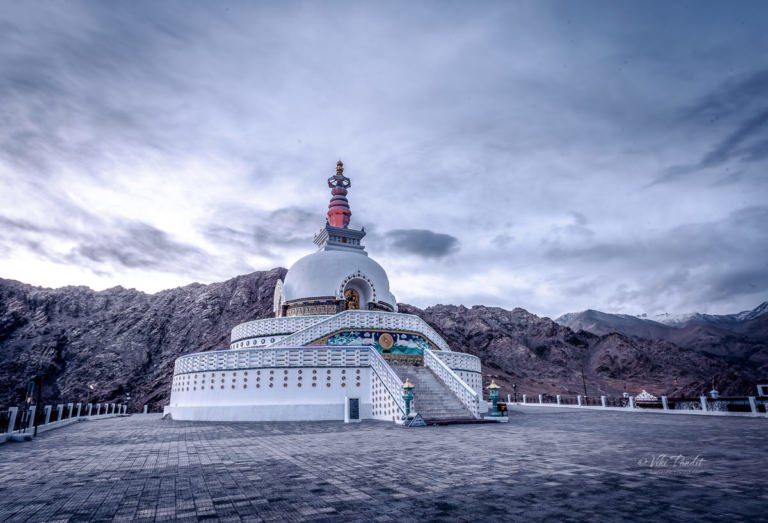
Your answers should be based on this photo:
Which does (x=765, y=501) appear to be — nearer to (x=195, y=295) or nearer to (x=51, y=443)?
(x=51, y=443)

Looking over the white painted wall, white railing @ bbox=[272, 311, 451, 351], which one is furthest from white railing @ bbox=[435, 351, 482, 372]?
the white painted wall

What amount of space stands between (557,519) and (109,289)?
Result: 107628 millimetres

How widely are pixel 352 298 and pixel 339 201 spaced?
40.9ft

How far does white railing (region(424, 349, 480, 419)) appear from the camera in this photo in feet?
62.5

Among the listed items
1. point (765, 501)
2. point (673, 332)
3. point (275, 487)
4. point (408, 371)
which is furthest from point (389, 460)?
point (673, 332)

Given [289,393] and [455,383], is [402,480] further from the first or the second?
[289,393]

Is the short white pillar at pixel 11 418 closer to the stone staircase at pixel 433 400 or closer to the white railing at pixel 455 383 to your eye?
the stone staircase at pixel 433 400

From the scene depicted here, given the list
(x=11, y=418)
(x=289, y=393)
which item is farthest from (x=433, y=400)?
(x=11, y=418)

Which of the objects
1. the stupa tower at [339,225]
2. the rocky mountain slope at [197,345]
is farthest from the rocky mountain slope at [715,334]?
the stupa tower at [339,225]

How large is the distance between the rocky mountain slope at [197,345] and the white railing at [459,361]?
115ft

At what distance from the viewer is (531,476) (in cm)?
704

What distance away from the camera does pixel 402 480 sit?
692 cm

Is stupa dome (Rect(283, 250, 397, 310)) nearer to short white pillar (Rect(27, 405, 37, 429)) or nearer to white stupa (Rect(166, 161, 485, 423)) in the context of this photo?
white stupa (Rect(166, 161, 485, 423))

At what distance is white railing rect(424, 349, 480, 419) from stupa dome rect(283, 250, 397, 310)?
9.75 metres
